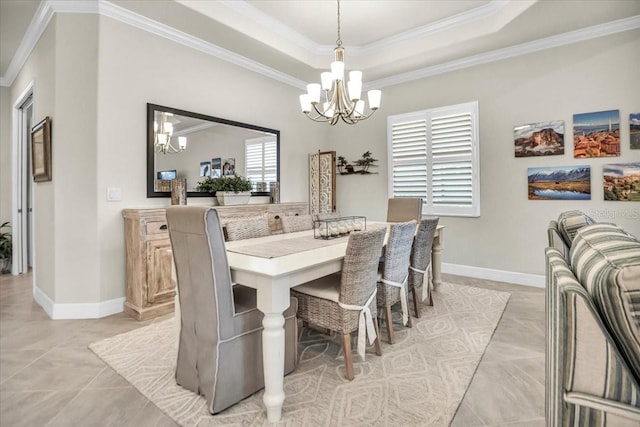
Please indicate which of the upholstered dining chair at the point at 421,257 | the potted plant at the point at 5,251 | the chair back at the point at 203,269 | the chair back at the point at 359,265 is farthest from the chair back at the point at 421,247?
the potted plant at the point at 5,251

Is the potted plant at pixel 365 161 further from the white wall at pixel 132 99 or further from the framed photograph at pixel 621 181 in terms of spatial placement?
the framed photograph at pixel 621 181

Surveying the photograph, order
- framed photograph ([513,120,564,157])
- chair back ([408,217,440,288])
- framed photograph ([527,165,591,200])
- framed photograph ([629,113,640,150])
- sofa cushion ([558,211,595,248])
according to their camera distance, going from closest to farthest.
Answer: sofa cushion ([558,211,595,248])
chair back ([408,217,440,288])
framed photograph ([629,113,640,150])
framed photograph ([527,165,591,200])
framed photograph ([513,120,564,157])

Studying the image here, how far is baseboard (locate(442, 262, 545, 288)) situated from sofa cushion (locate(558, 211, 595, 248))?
259cm

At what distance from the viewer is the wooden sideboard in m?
2.93

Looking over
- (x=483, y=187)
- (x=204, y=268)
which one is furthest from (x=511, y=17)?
(x=204, y=268)

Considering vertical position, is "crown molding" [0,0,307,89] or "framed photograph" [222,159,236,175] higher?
"crown molding" [0,0,307,89]

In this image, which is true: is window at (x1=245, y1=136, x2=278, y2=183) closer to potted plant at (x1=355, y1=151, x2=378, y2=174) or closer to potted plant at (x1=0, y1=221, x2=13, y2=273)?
potted plant at (x1=355, y1=151, x2=378, y2=174)

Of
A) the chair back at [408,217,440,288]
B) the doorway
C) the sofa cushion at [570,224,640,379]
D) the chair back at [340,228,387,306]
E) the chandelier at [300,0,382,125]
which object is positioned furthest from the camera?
the doorway

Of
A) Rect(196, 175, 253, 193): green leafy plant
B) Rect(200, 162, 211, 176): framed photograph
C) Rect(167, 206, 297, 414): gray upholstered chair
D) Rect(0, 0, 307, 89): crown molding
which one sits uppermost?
Rect(0, 0, 307, 89): crown molding

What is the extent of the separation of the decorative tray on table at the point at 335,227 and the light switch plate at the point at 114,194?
6.15 ft

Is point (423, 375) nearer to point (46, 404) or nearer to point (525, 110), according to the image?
point (46, 404)

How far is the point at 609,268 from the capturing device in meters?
0.84

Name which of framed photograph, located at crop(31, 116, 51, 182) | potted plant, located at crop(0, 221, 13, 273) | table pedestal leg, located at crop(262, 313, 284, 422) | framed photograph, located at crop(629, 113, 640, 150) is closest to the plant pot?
framed photograph, located at crop(31, 116, 51, 182)

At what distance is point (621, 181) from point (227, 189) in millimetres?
4214
